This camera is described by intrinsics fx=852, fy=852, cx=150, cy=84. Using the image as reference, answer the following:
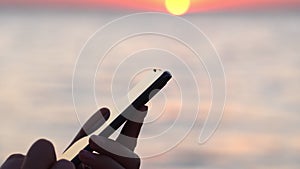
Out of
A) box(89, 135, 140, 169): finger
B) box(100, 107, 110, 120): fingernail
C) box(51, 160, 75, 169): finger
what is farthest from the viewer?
Result: box(100, 107, 110, 120): fingernail

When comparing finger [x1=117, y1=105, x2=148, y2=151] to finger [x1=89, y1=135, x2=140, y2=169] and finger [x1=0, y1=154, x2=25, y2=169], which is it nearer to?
finger [x1=89, y1=135, x2=140, y2=169]

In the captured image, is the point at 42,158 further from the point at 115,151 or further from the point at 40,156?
the point at 115,151

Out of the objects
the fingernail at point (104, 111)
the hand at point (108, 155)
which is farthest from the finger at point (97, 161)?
the fingernail at point (104, 111)

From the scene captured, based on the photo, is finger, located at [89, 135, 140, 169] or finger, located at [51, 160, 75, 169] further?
finger, located at [89, 135, 140, 169]

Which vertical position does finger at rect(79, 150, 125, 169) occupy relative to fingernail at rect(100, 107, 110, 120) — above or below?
below

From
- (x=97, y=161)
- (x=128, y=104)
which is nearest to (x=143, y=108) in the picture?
(x=128, y=104)

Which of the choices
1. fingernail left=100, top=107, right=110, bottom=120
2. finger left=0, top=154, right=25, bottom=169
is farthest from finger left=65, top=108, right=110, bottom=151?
finger left=0, top=154, right=25, bottom=169

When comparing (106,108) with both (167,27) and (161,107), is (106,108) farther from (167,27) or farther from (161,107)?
(167,27)
